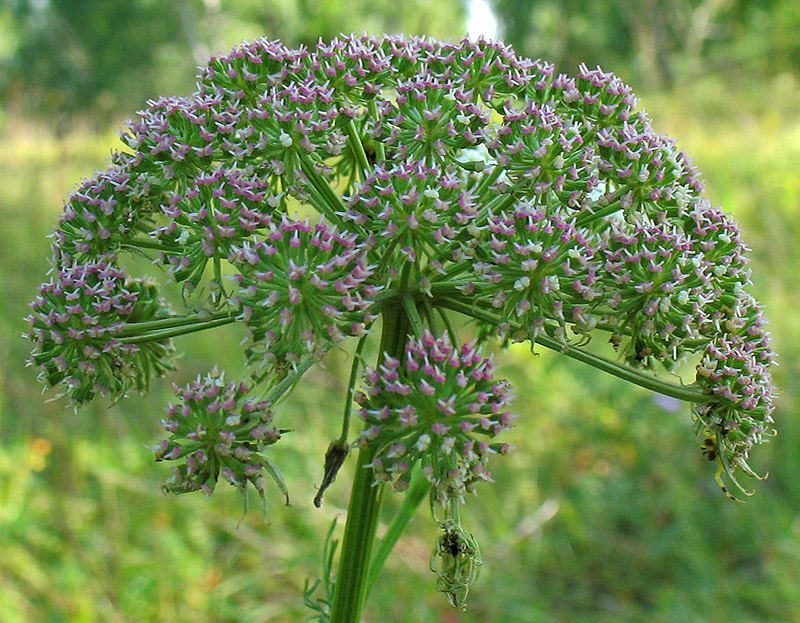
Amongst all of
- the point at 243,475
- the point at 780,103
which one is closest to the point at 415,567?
the point at 243,475

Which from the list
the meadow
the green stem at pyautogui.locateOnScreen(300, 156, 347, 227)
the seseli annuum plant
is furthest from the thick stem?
the meadow

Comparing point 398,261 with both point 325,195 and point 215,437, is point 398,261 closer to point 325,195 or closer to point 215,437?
point 325,195

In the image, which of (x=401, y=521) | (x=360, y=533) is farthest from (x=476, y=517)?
(x=360, y=533)

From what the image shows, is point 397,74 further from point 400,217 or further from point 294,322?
point 294,322

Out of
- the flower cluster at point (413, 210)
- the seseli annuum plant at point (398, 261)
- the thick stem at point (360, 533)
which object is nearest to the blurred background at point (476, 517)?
the seseli annuum plant at point (398, 261)

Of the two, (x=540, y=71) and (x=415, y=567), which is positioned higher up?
(x=540, y=71)

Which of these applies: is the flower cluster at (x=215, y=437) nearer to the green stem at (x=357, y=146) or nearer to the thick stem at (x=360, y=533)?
the thick stem at (x=360, y=533)
